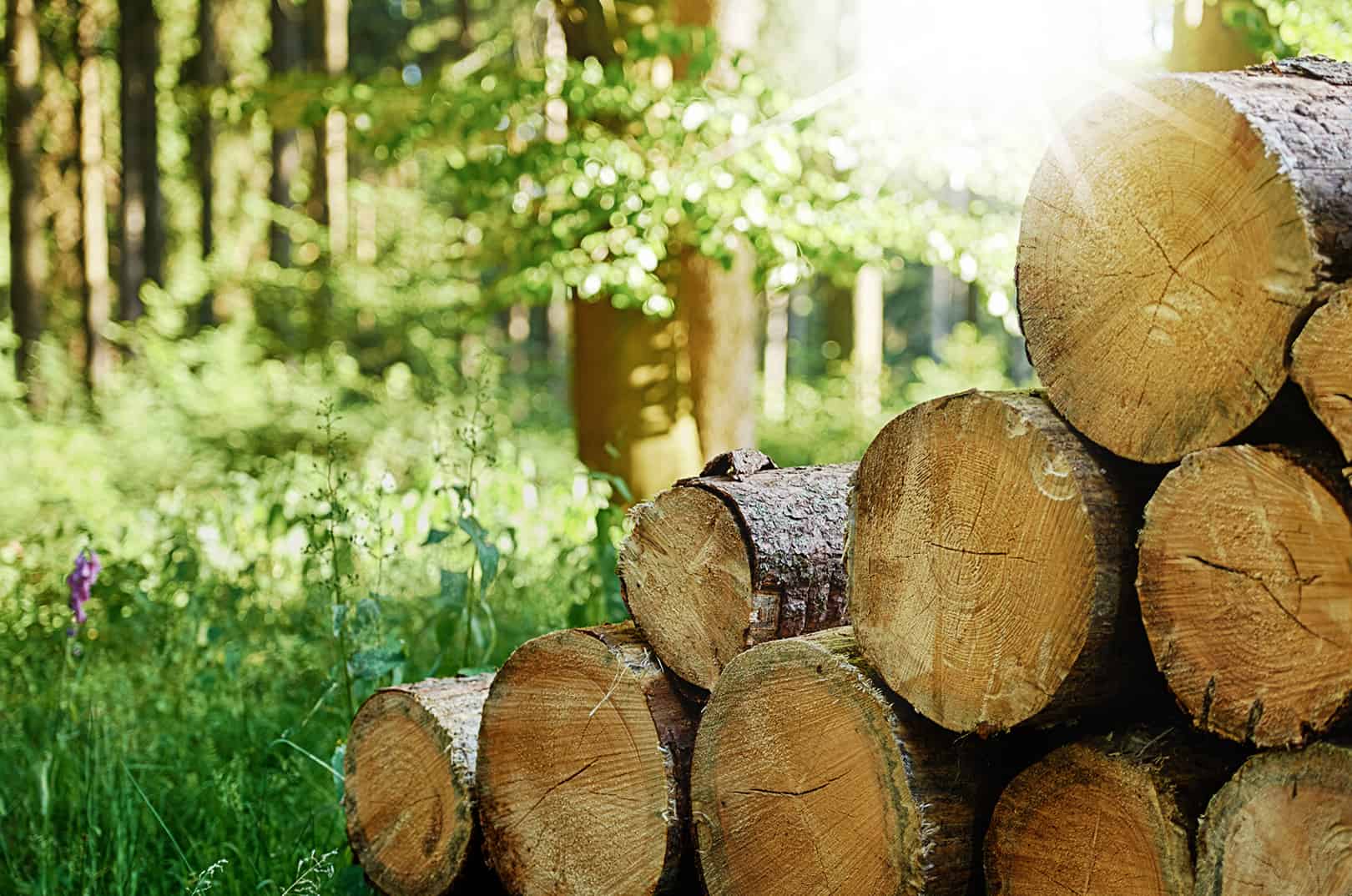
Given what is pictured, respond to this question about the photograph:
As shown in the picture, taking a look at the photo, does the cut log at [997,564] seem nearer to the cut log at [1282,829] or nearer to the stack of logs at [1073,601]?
the stack of logs at [1073,601]

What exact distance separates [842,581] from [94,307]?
1370 centimetres

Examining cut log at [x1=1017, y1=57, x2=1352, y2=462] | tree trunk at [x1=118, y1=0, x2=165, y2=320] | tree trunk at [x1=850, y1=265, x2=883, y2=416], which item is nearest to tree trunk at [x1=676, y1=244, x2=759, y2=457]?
cut log at [x1=1017, y1=57, x2=1352, y2=462]

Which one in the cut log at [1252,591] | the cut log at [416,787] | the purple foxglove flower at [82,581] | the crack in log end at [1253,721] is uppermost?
the cut log at [1252,591]

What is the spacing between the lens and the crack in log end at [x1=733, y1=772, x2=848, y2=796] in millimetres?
2292

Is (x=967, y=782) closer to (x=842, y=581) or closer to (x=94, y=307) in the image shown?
(x=842, y=581)

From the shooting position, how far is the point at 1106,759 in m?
1.99

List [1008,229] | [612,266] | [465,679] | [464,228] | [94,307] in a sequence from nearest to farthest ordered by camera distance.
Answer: [465,679] < [612,266] < [1008,229] < [464,228] < [94,307]

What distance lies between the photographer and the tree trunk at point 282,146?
663 inches

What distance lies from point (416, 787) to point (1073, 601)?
5.92ft

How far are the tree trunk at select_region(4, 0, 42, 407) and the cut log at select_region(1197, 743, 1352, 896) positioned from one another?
45.1 ft

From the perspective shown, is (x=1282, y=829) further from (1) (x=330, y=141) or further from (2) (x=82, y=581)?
(1) (x=330, y=141)

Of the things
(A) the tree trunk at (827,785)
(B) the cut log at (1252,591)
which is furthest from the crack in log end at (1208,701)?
(A) the tree trunk at (827,785)

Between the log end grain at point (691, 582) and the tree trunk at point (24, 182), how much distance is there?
40.8 feet

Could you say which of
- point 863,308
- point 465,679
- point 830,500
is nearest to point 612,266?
point 465,679
